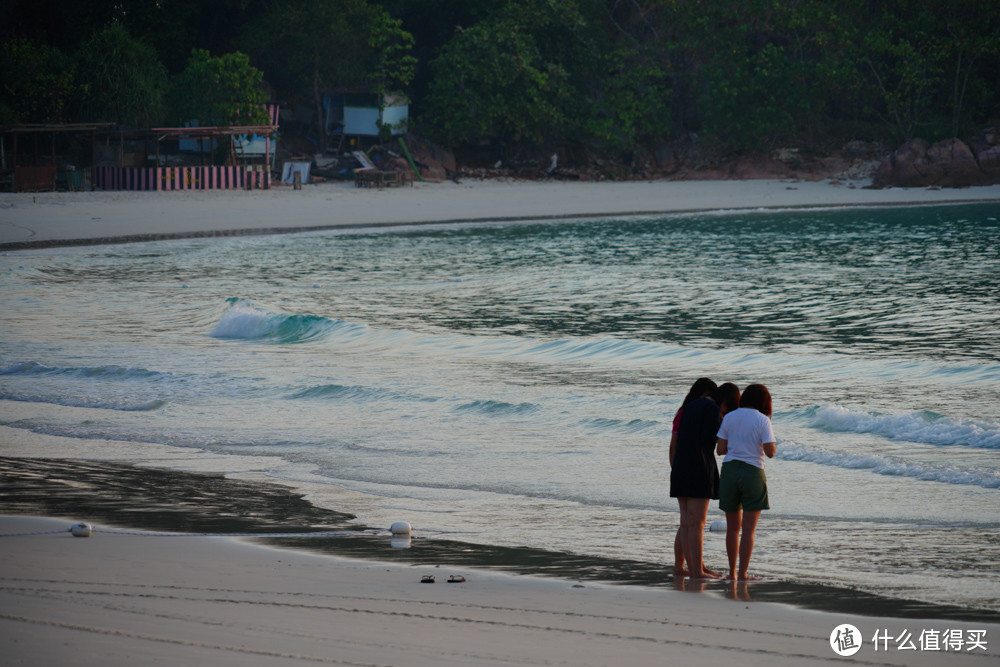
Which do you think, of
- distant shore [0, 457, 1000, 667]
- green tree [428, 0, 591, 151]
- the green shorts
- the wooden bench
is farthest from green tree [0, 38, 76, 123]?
the green shorts

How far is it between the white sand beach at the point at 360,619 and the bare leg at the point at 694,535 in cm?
33

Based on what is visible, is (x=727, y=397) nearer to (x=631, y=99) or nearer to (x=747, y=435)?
(x=747, y=435)

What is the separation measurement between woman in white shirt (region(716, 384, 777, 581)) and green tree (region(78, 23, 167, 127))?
4047 cm

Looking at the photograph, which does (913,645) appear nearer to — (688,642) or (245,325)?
(688,642)

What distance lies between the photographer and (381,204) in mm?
40156

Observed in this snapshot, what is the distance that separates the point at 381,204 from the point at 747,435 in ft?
114

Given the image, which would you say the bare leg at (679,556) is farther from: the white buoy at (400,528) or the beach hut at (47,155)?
the beach hut at (47,155)

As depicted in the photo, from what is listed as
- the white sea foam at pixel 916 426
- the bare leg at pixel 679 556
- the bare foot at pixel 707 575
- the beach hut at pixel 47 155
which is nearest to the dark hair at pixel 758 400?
the bare leg at pixel 679 556

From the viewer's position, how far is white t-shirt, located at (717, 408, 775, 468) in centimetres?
612

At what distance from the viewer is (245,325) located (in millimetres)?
18047

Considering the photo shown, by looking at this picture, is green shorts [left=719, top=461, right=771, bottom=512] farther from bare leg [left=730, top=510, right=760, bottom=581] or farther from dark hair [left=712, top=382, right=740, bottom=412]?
dark hair [left=712, top=382, right=740, bottom=412]

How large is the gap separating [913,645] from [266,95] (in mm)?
43585

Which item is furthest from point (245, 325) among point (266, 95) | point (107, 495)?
point (266, 95)

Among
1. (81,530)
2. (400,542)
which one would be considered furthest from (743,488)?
(81,530)
